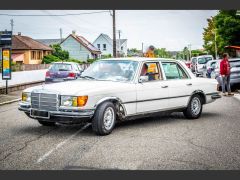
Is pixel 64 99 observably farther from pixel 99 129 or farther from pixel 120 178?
pixel 120 178

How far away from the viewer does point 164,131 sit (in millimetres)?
8297

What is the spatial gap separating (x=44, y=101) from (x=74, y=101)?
2.24ft

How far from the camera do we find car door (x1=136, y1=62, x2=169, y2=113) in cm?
859

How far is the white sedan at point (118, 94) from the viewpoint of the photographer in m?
7.57

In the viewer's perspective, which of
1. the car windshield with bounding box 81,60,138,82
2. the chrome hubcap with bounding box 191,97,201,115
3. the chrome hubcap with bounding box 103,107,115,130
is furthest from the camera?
the chrome hubcap with bounding box 191,97,201,115

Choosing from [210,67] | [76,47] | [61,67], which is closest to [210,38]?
[76,47]

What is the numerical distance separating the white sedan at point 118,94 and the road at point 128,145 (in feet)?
1.18

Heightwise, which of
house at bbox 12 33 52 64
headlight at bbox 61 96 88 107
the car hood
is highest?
house at bbox 12 33 52 64

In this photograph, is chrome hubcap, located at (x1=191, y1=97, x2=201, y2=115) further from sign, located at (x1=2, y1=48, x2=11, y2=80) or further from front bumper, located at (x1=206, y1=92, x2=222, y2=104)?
sign, located at (x1=2, y1=48, x2=11, y2=80)

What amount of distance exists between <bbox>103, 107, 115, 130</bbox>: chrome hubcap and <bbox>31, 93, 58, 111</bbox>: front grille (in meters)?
0.97

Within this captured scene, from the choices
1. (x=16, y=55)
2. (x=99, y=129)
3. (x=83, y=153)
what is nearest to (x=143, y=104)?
(x=99, y=129)

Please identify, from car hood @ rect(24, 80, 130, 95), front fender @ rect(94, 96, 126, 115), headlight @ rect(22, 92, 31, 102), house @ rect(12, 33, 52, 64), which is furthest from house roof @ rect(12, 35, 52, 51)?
front fender @ rect(94, 96, 126, 115)

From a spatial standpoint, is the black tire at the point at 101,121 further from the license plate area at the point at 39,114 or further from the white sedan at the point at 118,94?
the license plate area at the point at 39,114

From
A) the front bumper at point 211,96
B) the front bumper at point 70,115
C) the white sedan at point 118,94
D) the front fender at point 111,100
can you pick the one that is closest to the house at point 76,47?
the front bumper at point 211,96
